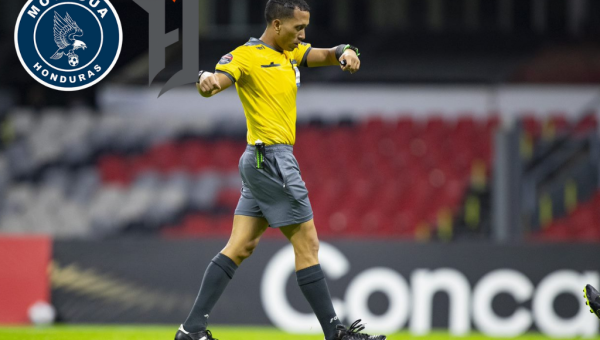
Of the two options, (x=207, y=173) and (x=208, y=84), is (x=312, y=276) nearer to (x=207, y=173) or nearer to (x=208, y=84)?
(x=208, y=84)

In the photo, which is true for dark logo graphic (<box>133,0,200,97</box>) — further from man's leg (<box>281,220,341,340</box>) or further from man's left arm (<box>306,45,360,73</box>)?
man's leg (<box>281,220,341,340</box>)

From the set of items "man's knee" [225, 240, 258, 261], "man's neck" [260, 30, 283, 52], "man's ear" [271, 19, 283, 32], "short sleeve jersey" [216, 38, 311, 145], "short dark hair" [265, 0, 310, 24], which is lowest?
"man's knee" [225, 240, 258, 261]

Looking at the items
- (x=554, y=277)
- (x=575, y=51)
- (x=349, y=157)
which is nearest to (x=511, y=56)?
(x=575, y=51)

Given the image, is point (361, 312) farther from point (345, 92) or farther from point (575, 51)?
point (575, 51)

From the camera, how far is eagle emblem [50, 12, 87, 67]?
5.50m

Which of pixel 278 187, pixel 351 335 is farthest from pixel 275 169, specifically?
pixel 351 335

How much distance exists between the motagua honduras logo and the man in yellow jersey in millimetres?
1709

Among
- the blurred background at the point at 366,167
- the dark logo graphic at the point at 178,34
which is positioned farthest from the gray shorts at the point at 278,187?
the blurred background at the point at 366,167

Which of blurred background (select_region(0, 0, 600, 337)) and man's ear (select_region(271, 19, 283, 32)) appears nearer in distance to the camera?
man's ear (select_region(271, 19, 283, 32))

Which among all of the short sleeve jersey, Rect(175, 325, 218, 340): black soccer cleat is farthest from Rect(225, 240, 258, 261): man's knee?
the short sleeve jersey

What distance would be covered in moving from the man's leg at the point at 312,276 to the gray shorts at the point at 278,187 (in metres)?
0.09

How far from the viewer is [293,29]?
4293 mm

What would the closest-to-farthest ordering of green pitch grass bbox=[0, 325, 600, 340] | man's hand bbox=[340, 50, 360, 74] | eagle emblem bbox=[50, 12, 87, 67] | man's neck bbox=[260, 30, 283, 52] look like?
man's hand bbox=[340, 50, 360, 74] → man's neck bbox=[260, 30, 283, 52] → eagle emblem bbox=[50, 12, 87, 67] → green pitch grass bbox=[0, 325, 600, 340]

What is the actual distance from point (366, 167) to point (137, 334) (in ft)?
17.6
